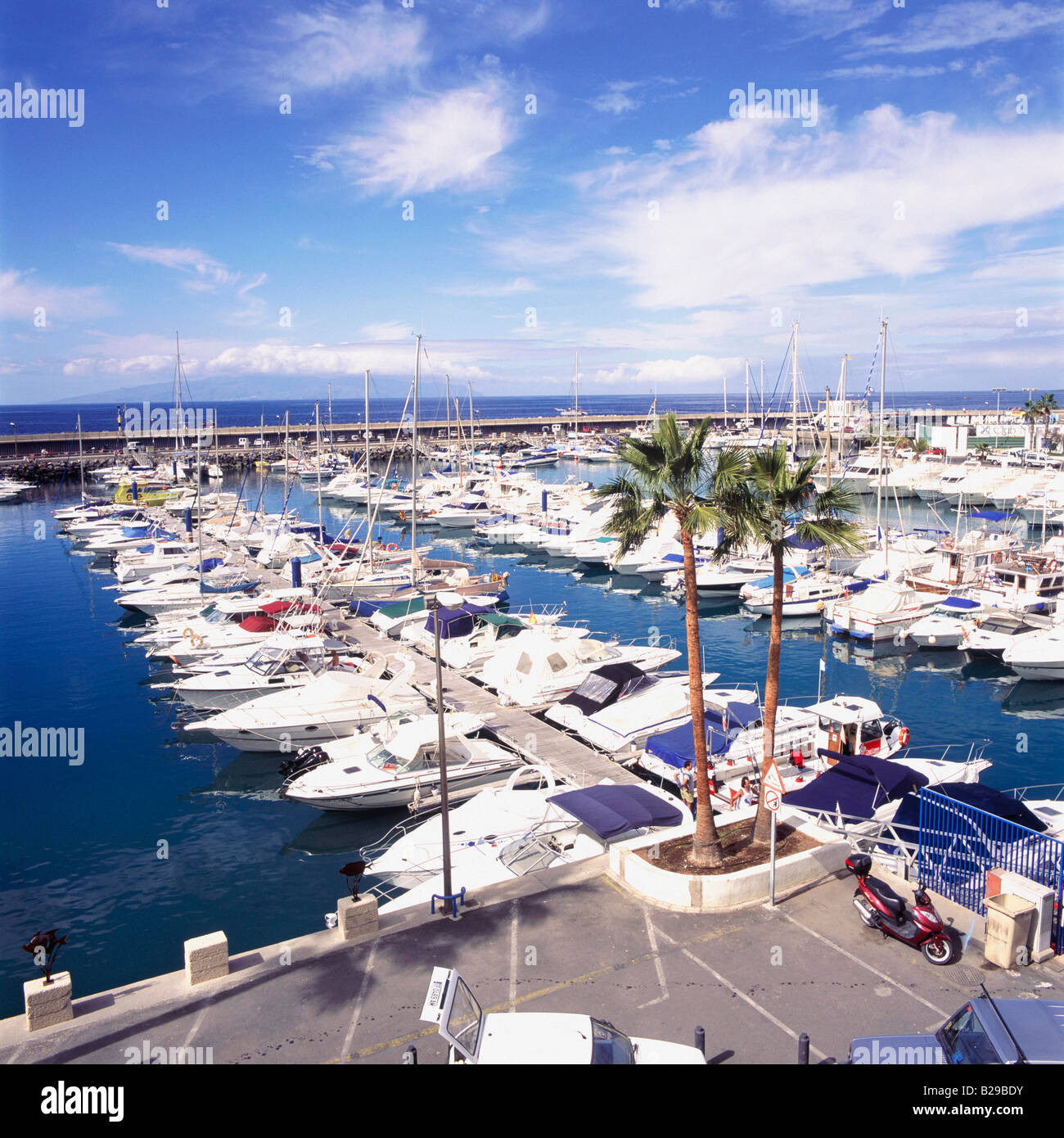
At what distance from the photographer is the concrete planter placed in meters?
15.1

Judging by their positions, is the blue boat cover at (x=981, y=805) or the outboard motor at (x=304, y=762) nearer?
the blue boat cover at (x=981, y=805)

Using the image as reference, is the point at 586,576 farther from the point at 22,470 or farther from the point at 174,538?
the point at 22,470

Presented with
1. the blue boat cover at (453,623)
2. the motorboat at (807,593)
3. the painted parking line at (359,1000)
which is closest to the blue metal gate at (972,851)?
the painted parking line at (359,1000)

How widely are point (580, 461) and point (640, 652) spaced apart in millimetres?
101441

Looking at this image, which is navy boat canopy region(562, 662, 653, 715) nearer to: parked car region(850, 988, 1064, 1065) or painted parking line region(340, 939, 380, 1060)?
painted parking line region(340, 939, 380, 1060)

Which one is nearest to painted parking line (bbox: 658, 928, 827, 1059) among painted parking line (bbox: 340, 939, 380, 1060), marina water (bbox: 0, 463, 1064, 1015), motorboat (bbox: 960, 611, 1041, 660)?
painted parking line (bbox: 340, 939, 380, 1060)

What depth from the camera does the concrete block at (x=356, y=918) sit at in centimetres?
1436

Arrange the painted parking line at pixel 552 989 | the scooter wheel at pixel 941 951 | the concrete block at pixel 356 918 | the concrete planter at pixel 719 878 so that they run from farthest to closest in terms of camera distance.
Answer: the concrete planter at pixel 719 878 → the concrete block at pixel 356 918 → the scooter wheel at pixel 941 951 → the painted parking line at pixel 552 989

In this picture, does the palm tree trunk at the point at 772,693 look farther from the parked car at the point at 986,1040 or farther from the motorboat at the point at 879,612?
the motorboat at the point at 879,612

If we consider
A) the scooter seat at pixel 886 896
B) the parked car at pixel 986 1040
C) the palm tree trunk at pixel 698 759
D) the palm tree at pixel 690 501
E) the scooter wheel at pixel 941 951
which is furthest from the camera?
the palm tree trunk at pixel 698 759

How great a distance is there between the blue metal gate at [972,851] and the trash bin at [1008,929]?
3.89ft

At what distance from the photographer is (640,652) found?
1430 inches

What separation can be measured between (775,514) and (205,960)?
42.0 feet

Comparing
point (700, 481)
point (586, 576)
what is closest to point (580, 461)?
point (586, 576)
